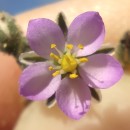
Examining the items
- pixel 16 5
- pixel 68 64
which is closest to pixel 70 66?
pixel 68 64

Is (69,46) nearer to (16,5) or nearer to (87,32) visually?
(87,32)

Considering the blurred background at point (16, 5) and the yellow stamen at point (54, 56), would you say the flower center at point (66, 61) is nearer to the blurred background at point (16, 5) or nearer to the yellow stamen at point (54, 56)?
the yellow stamen at point (54, 56)

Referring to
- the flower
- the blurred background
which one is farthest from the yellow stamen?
the blurred background

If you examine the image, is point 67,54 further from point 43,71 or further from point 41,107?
point 41,107

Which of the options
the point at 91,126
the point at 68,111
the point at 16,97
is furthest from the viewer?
the point at 16,97

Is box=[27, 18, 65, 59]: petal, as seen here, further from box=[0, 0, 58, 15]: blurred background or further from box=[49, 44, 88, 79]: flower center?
box=[0, 0, 58, 15]: blurred background

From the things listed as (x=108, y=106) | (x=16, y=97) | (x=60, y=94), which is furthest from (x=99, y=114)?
(x=16, y=97)

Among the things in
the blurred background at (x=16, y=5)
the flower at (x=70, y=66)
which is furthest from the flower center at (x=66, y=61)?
the blurred background at (x=16, y=5)
